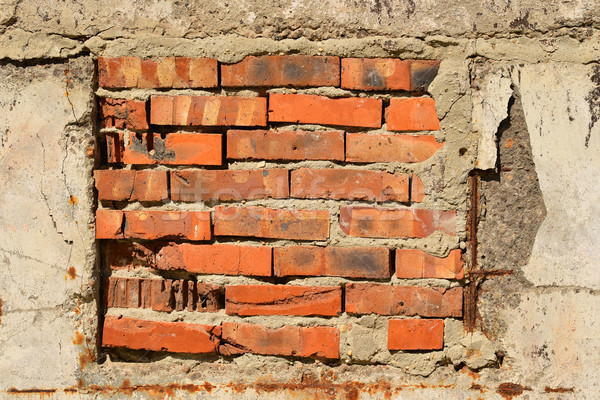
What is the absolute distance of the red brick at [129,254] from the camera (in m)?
1.30

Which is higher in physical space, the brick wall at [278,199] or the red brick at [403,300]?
the brick wall at [278,199]

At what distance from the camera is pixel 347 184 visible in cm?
125

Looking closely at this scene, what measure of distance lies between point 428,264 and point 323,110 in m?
0.53

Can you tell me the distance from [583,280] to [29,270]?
158cm

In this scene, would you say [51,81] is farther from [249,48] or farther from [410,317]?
[410,317]

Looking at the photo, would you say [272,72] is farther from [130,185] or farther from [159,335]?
[159,335]

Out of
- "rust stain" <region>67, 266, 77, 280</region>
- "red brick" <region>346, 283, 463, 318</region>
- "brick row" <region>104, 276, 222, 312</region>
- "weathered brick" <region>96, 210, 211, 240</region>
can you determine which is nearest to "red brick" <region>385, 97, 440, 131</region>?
"red brick" <region>346, 283, 463, 318</region>

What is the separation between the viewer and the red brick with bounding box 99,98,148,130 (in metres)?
1.27

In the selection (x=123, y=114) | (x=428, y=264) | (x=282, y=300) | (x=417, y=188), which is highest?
(x=123, y=114)

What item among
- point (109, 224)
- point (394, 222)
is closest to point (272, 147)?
point (394, 222)

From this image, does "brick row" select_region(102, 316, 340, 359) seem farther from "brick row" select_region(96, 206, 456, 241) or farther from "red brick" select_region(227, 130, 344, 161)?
"red brick" select_region(227, 130, 344, 161)

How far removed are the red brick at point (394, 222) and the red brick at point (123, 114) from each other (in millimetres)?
632

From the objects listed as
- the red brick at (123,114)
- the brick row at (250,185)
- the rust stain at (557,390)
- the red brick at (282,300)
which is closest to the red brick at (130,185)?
the brick row at (250,185)

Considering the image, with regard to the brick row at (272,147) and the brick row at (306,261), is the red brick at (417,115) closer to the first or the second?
the brick row at (272,147)
